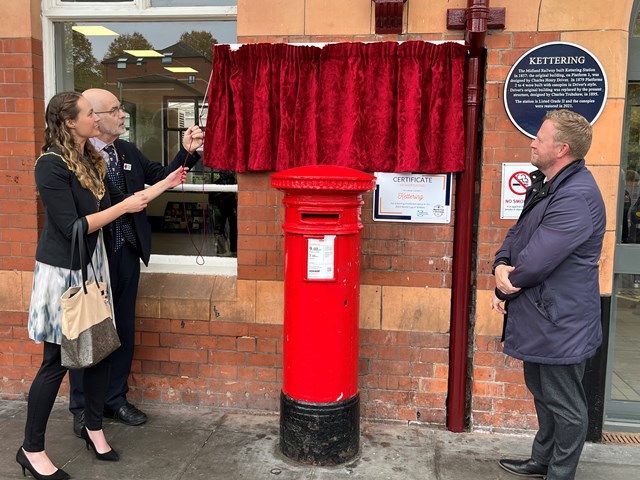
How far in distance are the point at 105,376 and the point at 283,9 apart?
2617 mm

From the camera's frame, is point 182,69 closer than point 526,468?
No

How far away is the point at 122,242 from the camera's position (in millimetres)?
3910

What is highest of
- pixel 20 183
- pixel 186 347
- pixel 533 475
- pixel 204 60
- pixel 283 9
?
pixel 283 9

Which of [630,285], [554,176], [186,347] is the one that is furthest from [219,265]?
[630,285]

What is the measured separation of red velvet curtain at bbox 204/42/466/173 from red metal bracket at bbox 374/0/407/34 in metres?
0.13

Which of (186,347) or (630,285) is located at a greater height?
(630,285)

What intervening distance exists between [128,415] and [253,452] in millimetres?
994

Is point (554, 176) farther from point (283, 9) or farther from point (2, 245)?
point (2, 245)

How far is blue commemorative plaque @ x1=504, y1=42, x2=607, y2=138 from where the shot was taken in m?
3.65

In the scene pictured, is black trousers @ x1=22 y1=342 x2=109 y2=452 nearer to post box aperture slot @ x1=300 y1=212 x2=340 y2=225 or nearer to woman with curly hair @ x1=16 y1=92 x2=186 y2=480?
woman with curly hair @ x1=16 y1=92 x2=186 y2=480

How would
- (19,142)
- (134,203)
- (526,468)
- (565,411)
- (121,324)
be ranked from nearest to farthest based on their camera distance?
(565,411) → (134,203) → (526,468) → (121,324) → (19,142)

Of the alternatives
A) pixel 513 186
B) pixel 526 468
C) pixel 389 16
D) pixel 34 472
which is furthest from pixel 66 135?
pixel 526 468

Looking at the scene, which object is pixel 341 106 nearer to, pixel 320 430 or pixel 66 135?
pixel 66 135

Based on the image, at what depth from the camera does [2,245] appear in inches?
170
